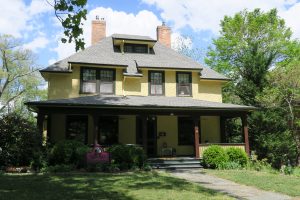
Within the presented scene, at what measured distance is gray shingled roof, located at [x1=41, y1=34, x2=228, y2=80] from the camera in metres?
20.3

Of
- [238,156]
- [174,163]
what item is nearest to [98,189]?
[174,163]

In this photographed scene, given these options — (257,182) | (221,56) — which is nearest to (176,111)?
(257,182)

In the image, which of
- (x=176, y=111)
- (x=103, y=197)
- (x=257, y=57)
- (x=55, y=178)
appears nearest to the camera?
(x=103, y=197)

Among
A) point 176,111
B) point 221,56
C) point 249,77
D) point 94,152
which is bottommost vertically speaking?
point 94,152

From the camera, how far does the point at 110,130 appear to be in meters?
20.0

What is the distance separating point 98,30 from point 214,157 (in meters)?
13.4

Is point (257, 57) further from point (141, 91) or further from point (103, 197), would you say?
point (103, 197)

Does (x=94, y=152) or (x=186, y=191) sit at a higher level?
(x=94, y=152)

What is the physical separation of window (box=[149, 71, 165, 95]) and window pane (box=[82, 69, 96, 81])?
12.0ft

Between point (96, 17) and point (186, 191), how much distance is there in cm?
1806

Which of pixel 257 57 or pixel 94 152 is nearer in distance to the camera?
pixel 94 152

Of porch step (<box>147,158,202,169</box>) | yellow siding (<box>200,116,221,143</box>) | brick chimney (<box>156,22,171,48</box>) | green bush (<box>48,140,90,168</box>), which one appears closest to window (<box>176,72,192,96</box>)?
yellow siding (<box>200,116,221,143</box>)

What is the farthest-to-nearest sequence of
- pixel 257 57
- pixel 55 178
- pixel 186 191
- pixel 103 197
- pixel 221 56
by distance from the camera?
pixel 221 56, pixel 257 57, pixel 55 178, pixel 186 191, pixel 103 197

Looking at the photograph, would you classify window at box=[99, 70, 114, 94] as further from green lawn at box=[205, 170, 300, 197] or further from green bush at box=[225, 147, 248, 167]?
green lawn at box=[205, 170, 300, 197]
